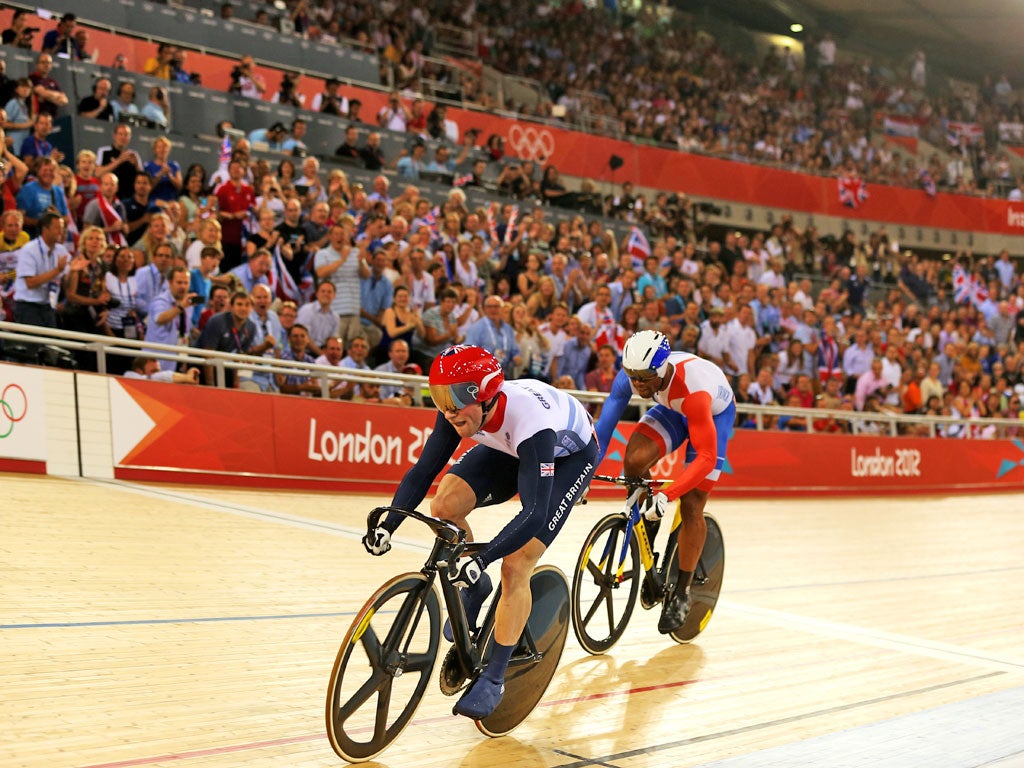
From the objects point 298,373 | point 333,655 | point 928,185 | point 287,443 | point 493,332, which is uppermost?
point 928,185

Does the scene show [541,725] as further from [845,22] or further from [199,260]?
[845,22]

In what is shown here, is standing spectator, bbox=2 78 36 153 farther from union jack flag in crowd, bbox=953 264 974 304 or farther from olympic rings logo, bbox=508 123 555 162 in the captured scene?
union jack flag in crowd, bbox=953 264 974 304

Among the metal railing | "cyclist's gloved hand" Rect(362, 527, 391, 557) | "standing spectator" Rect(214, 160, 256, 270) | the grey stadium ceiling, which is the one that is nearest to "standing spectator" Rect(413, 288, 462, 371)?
Result: the metal railing

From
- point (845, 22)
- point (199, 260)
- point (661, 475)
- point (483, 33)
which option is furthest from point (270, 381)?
point (845, 22)

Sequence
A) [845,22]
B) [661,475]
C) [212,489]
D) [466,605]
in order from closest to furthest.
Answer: [466,605] → [212,489] → [661,475] → [845,22]

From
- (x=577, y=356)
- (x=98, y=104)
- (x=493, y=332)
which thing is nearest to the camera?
(x=493, y=332)

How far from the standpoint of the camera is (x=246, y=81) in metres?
12.8

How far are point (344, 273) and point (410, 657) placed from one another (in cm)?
647

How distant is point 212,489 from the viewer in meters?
8.48

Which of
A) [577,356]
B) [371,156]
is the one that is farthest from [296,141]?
[577,356]

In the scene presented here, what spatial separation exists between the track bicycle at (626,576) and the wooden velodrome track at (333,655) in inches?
→ 4.7

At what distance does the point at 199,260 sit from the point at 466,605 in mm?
5748

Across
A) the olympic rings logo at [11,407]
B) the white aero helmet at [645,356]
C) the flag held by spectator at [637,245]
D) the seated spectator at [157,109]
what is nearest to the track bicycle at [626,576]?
the white aero helmet at [645,356]

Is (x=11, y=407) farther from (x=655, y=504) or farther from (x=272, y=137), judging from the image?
(x=272, y=137)
